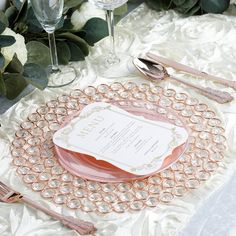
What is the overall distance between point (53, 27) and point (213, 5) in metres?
0.42

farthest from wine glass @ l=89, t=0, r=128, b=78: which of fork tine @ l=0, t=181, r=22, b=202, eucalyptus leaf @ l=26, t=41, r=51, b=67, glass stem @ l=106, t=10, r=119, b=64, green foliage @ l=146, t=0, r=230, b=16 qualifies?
fork tine @ l=0, t=181, r=22, b=202

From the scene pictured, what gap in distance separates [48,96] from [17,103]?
0.06m

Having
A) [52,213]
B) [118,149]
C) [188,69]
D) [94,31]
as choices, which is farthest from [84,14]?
[52,213]

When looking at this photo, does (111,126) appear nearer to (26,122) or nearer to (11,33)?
(26,122)

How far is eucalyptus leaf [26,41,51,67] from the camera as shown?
116cm

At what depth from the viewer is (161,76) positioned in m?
1.13

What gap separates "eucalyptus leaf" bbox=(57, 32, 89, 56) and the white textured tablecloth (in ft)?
0.07

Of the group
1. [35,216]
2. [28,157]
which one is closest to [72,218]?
[35,216]

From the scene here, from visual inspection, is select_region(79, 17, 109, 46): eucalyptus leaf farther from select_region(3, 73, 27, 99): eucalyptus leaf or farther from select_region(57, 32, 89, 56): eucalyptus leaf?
select_region(3, 73, 27, 99): eucalyptus leaf

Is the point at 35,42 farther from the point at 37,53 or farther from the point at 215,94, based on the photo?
the point at 215,94

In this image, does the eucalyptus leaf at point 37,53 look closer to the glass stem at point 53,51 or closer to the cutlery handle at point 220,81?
the glass stem at point 53,51

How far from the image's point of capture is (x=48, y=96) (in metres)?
1.12

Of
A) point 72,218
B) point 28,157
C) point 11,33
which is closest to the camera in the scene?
point 72,218

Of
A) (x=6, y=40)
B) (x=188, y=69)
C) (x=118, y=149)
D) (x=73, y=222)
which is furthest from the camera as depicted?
(x=188, y=69)
